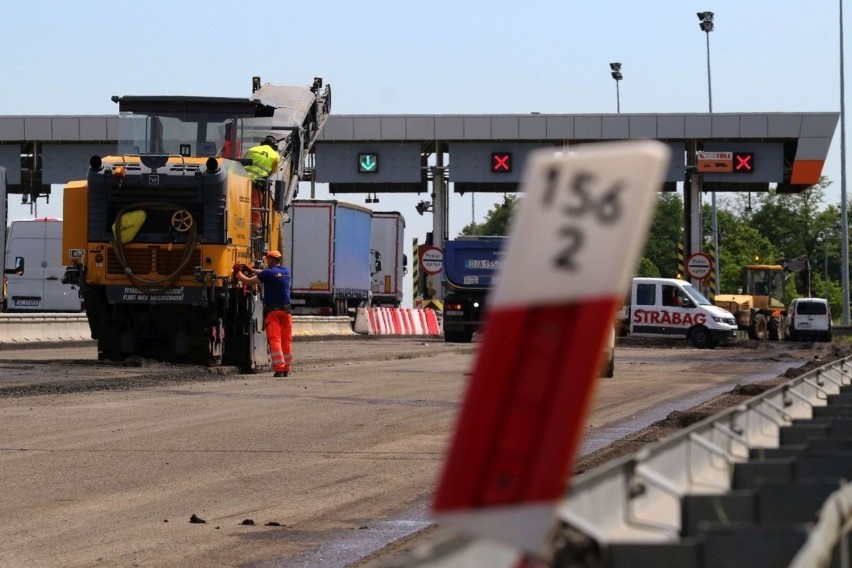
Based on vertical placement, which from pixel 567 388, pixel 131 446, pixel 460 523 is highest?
pixel 567 388

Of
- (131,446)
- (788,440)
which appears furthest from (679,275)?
(788,440)

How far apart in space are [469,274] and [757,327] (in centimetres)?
1570

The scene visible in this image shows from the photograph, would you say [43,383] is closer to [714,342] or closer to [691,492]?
[691,492]

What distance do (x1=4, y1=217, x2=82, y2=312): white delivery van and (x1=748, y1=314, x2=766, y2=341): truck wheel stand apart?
2180 centimetres

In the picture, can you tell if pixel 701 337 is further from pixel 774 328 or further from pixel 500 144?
pixel 500 144

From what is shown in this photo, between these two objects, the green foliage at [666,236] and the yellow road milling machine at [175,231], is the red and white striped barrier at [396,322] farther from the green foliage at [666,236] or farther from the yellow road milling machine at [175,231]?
the green foliage at [666,236]

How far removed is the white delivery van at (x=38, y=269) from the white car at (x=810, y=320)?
26.9 meters

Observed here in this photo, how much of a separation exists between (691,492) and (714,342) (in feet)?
126

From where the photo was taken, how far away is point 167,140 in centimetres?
2245

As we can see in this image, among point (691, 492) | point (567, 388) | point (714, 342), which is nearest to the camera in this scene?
point (567, 388)

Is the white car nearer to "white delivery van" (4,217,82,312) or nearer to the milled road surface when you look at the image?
"white delivery van" (4,217,82,312)

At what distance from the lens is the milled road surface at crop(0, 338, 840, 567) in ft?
26.1

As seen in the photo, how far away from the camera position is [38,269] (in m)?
46.3

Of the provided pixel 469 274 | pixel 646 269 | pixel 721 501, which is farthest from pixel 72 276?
pixel 646 269
